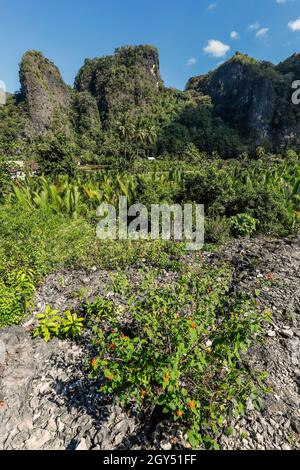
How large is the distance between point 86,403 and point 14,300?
1594 millimetres

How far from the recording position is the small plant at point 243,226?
6.43 m

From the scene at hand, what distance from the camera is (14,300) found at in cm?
325

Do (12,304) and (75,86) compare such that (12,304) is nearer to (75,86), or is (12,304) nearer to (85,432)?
(85,432)

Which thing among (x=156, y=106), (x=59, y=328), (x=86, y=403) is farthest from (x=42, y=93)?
(x=86, y=403)

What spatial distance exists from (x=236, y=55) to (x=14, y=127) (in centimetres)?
7073

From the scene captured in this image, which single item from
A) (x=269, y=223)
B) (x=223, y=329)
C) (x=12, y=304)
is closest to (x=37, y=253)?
(x=12, y=304)

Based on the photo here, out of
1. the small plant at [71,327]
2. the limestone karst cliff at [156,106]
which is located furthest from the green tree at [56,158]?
the limestone karst cliff at [156,106]

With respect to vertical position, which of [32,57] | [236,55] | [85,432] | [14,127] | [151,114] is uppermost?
[236,55]

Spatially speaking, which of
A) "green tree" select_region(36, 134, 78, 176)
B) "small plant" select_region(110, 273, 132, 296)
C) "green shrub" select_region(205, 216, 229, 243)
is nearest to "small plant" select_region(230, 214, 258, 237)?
"green shrub" select_region(205, 216, 229, 243)

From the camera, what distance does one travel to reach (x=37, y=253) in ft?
14.0

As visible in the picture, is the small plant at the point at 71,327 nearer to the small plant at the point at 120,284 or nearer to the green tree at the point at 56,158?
the small plant at the point at 120,284

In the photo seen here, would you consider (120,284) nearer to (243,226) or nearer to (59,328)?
(59,328)

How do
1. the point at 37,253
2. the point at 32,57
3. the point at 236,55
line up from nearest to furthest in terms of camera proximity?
the point at 37,253
the point at 32,57
the point at 236,55

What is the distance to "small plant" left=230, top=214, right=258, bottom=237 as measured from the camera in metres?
6.43
